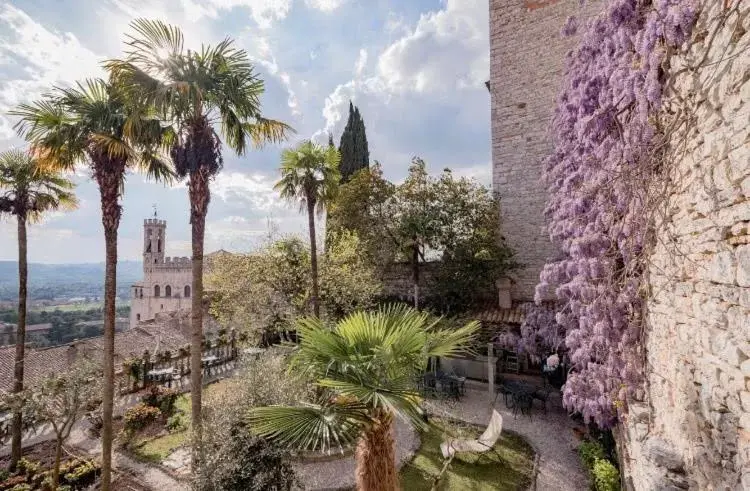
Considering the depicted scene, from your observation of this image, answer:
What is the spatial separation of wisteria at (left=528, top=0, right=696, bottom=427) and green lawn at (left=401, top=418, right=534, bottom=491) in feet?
5.98

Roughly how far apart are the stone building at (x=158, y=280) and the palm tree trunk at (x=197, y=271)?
133 feet

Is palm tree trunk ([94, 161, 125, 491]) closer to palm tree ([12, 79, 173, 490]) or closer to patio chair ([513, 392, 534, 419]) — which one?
palm tree ([12, 79, 173, 490])

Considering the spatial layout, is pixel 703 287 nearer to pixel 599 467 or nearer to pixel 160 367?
pixel 599 467

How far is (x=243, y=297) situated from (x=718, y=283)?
537 inches

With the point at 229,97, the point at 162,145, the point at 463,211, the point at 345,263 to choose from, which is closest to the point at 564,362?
the point at 463,211

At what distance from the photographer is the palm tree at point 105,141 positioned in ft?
22.3

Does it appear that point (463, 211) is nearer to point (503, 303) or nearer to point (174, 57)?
point (503, 303)

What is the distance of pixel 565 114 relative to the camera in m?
8.33

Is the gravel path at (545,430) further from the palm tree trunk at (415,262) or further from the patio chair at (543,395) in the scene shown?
the palm tree trunk at (415,262)

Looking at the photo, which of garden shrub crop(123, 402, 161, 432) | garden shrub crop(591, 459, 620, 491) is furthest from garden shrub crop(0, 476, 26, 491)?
garden shrub crop(591, 459, 620, 491)

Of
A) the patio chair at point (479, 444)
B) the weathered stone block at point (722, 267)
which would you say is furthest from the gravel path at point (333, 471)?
the weathered stone block at point (722, 267)

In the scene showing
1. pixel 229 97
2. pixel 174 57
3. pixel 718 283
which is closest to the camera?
pixel 718 283

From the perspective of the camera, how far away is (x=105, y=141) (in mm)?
6719

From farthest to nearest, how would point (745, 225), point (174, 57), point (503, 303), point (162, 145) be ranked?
point (503, 303) → point (162, 145) → point (174, 57) → point (745, 225)
